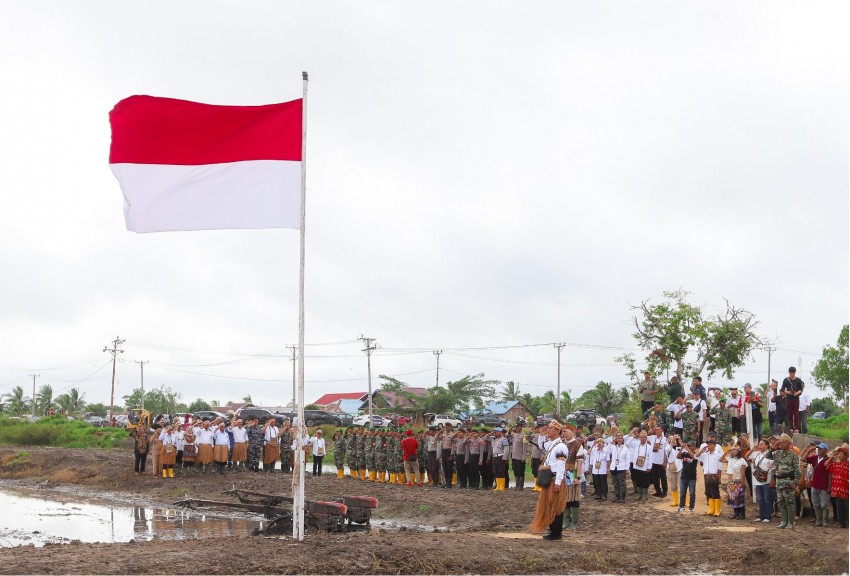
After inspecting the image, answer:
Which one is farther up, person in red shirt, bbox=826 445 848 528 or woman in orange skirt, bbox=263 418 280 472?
person in red shirt, bbox=826 445 848 528

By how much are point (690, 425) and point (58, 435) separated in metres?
38.5

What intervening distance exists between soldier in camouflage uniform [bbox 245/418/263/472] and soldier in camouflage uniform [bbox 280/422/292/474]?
86 centimetres

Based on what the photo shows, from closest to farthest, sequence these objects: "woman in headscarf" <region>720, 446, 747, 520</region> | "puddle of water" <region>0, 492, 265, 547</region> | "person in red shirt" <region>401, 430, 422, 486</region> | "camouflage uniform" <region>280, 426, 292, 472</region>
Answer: "woman in headscarf" <region>720, 446, 747, 520</region>
"puddle of water" <region>0, 492, 265, 547</region>
"person in red shirt" <region>401, 430, 422, 486</region>
"camouflage uniform" <region>280, 426, 292, 472</region>

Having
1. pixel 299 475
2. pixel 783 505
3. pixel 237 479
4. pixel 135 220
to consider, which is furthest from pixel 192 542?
pixel 237 479

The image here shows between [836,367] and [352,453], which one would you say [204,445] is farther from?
[836,367]

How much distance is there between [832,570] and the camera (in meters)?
10.6

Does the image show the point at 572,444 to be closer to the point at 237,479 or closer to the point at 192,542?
the point at 192,542

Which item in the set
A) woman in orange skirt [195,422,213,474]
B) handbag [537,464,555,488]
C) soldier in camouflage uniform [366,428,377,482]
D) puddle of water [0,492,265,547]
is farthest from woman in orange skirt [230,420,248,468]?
handbag [537,464,555,488]

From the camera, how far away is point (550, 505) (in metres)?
13.5

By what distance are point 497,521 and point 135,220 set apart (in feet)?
30.1

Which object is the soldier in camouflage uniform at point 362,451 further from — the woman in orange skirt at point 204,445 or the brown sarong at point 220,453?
the woman in orange skirt at point 204,445

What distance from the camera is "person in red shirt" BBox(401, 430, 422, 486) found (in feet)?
86.5

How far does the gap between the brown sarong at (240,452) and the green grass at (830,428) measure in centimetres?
1880

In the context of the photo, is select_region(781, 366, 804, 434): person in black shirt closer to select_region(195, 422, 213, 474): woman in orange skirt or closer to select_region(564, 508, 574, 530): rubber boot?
select_region(564, 508, 574, 530): rubber boot
